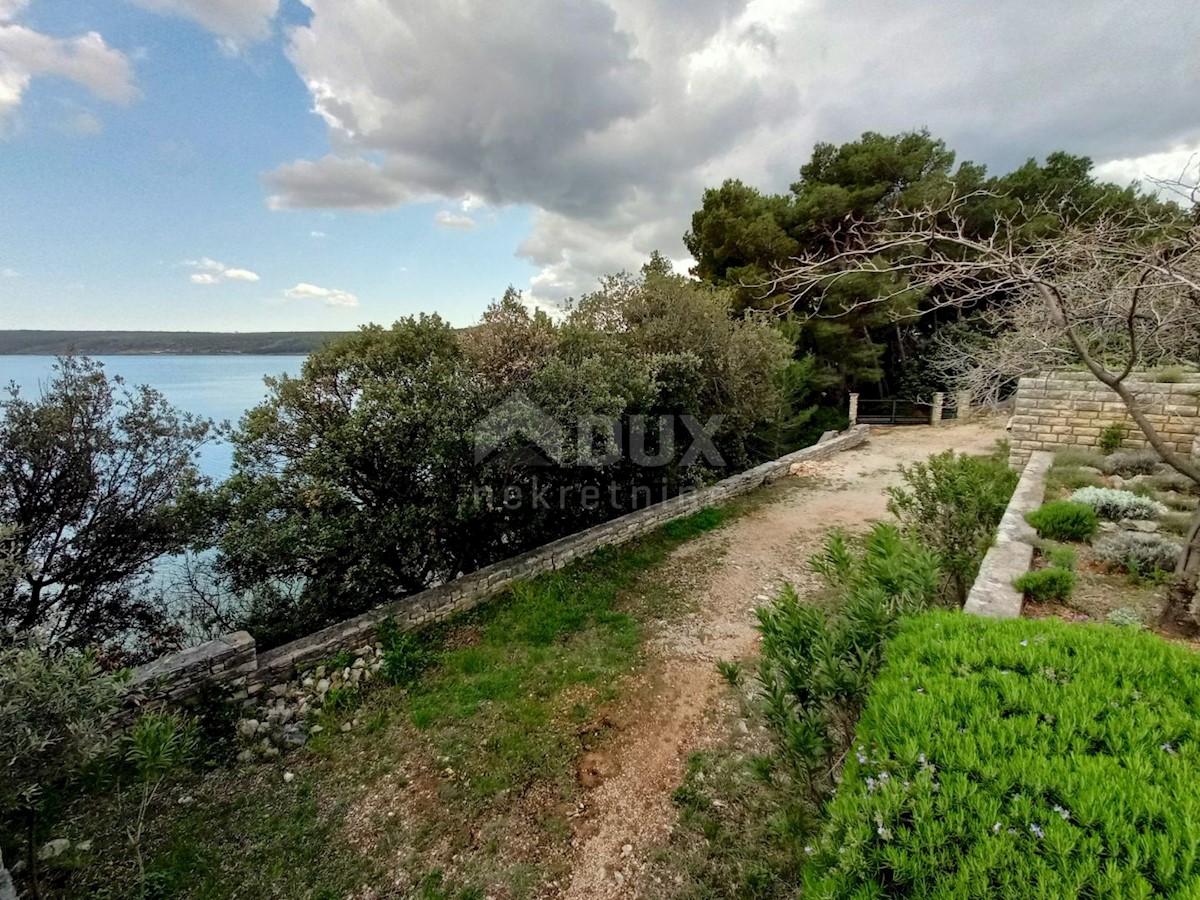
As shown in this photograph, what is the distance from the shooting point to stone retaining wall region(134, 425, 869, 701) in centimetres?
421

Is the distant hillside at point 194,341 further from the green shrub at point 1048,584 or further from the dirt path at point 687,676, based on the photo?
Answer: the green shrub at point 1048,584

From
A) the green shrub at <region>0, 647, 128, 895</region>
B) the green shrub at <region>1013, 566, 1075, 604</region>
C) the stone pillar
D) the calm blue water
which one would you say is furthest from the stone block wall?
the calm blue water

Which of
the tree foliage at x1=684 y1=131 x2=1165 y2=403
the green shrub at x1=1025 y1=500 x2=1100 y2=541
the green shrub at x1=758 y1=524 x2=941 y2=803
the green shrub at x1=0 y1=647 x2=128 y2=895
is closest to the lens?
the green shrub at x1=758 y1=524 x2=941 y2=803

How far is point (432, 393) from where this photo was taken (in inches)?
228

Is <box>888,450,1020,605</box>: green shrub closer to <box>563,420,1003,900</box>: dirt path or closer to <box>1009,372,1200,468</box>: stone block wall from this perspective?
<box>563,420,1003,900</box>: dirt path

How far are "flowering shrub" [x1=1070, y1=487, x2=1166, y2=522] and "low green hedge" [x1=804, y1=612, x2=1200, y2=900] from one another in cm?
429

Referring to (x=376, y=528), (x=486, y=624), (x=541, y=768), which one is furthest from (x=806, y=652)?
(x=376, y=528)

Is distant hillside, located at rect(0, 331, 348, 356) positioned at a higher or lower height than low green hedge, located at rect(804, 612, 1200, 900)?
higher

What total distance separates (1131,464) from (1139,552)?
4224 millimetres

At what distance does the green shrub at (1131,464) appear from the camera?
6.97 m

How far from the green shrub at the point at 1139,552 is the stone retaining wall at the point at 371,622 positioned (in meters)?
5.37

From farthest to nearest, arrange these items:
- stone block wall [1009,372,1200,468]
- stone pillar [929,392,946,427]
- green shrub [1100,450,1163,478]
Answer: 1. stone pillar [929,392,946,427]
2. stone block wall [1009,372,1200,468]
3. green shrub [1100,450,1163,478]

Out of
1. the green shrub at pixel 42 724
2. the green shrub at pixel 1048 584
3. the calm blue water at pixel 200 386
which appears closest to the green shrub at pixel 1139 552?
the green shrub at pixel 1048 584

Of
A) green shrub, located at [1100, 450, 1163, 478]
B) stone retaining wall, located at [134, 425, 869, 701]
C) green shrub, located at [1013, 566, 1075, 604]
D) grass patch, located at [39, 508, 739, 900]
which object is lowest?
grass patch, located at [39, 508, 739, 900]
